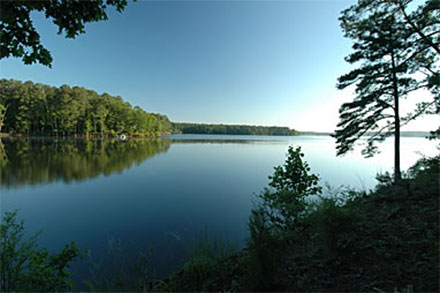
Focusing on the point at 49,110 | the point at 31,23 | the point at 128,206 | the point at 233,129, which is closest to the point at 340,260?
the point at 31,23

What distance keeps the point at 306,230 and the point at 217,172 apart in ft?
41.7

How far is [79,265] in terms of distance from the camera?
459 cm

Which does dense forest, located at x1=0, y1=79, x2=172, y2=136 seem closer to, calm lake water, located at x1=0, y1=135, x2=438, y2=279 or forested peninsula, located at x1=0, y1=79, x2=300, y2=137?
forested peninsula, located at x1=0, y1=79, x2=300, y2=137

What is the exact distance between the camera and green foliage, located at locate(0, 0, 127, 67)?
2346mm

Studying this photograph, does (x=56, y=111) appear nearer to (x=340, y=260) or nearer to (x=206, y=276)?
(x=206, y=276)

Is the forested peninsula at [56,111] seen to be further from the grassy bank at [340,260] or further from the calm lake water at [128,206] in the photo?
the grassy bank at [340,260]

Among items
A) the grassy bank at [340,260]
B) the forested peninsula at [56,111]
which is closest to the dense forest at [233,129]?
the forested peninsula at [56,111]

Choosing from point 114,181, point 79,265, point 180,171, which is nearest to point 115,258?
point 79,265

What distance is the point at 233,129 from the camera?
5640 inches

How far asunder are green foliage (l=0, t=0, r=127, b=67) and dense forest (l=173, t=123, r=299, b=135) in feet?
454

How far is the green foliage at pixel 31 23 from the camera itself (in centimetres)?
235

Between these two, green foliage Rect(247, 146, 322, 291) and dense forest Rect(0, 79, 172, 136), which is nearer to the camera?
green foliage Rect(247, 146, 322, 291)

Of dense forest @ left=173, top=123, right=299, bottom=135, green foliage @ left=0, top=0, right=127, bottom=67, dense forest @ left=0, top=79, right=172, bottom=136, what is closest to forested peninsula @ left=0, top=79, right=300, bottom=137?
dense forest @ left=0, top=79, right=172, bottom=136

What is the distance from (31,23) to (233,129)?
142 meters
